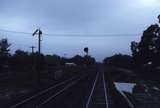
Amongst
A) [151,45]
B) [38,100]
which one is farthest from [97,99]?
[151,45]

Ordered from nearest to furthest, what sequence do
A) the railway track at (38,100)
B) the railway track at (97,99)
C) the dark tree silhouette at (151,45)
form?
1. the railway track at (38,100)
2. the railway track at (97,99)
3. the dark tree silhouette at (151,45)

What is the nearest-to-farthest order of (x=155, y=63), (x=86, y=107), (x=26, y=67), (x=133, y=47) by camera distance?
(x=86, y=107) < (x=155, y=63) < (x=26, y=67) < (x=133, y=47)

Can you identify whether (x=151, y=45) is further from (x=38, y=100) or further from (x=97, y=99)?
(x=38, y=100)

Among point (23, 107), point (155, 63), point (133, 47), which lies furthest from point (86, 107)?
point (133, 47)

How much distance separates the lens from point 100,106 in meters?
25.2

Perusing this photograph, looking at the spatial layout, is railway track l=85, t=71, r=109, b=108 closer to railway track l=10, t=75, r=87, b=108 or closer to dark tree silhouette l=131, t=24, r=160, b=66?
railway track l=10, t=75, r=87, b=108

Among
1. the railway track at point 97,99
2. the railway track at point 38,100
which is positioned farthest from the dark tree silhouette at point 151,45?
the railway track at point 38,100

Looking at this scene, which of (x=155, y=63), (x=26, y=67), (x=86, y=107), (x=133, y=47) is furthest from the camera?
(x=133, y=47)

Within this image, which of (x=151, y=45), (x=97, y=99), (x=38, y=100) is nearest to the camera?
(x=38, y=100)

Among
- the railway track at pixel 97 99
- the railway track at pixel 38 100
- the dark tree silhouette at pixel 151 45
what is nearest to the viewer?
the railway track at pixel 38 100

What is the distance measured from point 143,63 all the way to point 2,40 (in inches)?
1759

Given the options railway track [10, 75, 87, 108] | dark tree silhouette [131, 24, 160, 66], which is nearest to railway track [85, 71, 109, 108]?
railway track [10, 75, 87, 108]

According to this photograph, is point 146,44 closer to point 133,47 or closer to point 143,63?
point 143,63

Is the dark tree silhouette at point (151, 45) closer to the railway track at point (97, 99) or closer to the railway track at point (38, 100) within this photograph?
the railway track at point (97, 99)
